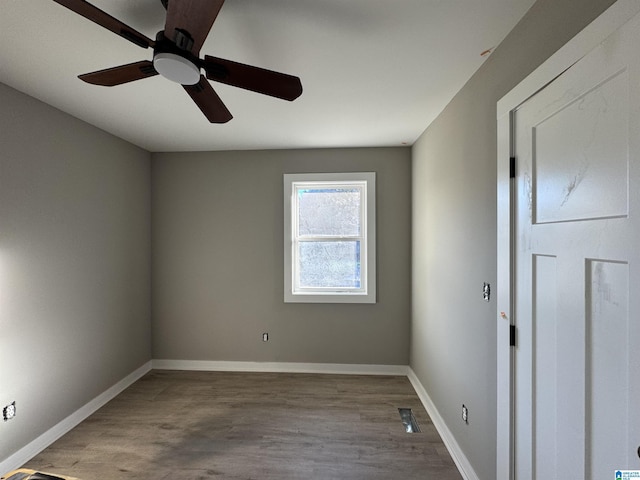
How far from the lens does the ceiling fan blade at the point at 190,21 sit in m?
1.02

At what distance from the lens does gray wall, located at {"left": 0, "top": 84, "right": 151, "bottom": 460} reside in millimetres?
2018

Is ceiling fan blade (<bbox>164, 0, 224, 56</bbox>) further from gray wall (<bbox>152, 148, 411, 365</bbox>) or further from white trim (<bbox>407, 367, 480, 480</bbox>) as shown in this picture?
white trim (<bbox>407, 367, 480, 480</bbox>)

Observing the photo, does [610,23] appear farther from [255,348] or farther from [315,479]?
[255,348]

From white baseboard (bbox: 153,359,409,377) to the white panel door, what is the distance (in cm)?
206

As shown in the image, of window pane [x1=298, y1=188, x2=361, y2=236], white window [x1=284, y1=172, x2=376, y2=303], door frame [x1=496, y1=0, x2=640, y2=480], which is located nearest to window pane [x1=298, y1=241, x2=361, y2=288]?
white window [x1=284, y1=172, x2=376, y2=303]

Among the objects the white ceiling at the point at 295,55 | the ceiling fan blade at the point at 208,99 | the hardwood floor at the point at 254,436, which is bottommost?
the hardwood floor at the point at 254,436

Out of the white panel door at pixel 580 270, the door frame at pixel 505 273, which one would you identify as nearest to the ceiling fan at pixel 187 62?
the door frame at pixel 505 273

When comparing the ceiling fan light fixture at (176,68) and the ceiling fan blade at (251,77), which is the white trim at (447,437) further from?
the ceiling fan light fixture at (176,68)

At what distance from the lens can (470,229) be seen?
190 centimetres

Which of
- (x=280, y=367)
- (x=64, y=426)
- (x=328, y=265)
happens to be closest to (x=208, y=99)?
(x=328, y=265)

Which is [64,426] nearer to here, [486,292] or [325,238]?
[325,238]

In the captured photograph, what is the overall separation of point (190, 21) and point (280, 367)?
3.29 meters

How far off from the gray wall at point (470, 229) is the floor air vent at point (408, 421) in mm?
252

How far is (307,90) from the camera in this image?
2043 millimetres
